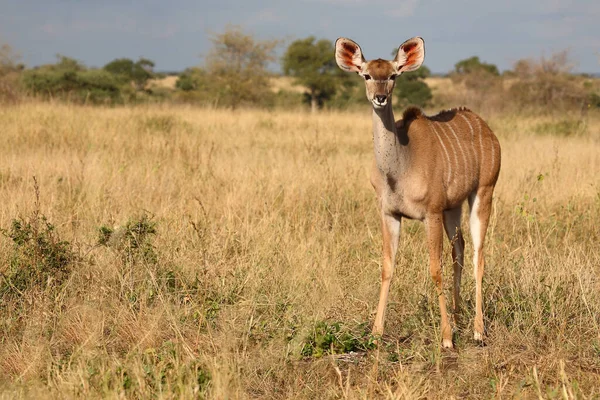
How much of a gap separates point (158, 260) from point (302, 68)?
28.4m

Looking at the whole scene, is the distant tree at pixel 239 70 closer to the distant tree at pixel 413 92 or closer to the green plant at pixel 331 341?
the distant tree at pixel 413 92

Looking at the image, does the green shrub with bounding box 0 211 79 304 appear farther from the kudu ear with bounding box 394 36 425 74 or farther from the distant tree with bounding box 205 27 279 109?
the distant tree with bounding box 205 27 279 109

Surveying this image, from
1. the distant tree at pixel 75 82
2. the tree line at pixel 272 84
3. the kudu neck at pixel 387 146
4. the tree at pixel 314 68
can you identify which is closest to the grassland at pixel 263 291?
the kudu neck at pixel 387 146

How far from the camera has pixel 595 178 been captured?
7.71 metres

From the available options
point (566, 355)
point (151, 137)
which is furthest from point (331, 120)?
point (566, 355)

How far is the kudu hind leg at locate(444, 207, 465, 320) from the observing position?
445 centimetres

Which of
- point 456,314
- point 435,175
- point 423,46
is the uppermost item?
point 423,46

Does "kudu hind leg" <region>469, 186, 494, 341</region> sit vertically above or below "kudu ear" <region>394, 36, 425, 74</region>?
below

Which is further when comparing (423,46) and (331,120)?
(331,120)

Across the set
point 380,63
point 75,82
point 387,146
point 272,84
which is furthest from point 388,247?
point 272,84

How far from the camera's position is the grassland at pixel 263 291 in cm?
346

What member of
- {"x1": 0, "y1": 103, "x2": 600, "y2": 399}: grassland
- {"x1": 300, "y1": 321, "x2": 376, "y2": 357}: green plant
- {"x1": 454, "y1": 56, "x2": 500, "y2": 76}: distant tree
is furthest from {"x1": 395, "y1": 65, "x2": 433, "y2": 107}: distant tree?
{"x1": 300, "y1": 321, "x2": 376, "y2": 357}: green plant

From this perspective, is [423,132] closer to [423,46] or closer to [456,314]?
[423,46]

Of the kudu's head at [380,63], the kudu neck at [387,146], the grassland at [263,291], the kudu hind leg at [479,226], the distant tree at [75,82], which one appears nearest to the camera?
the grassland at [263,291]
